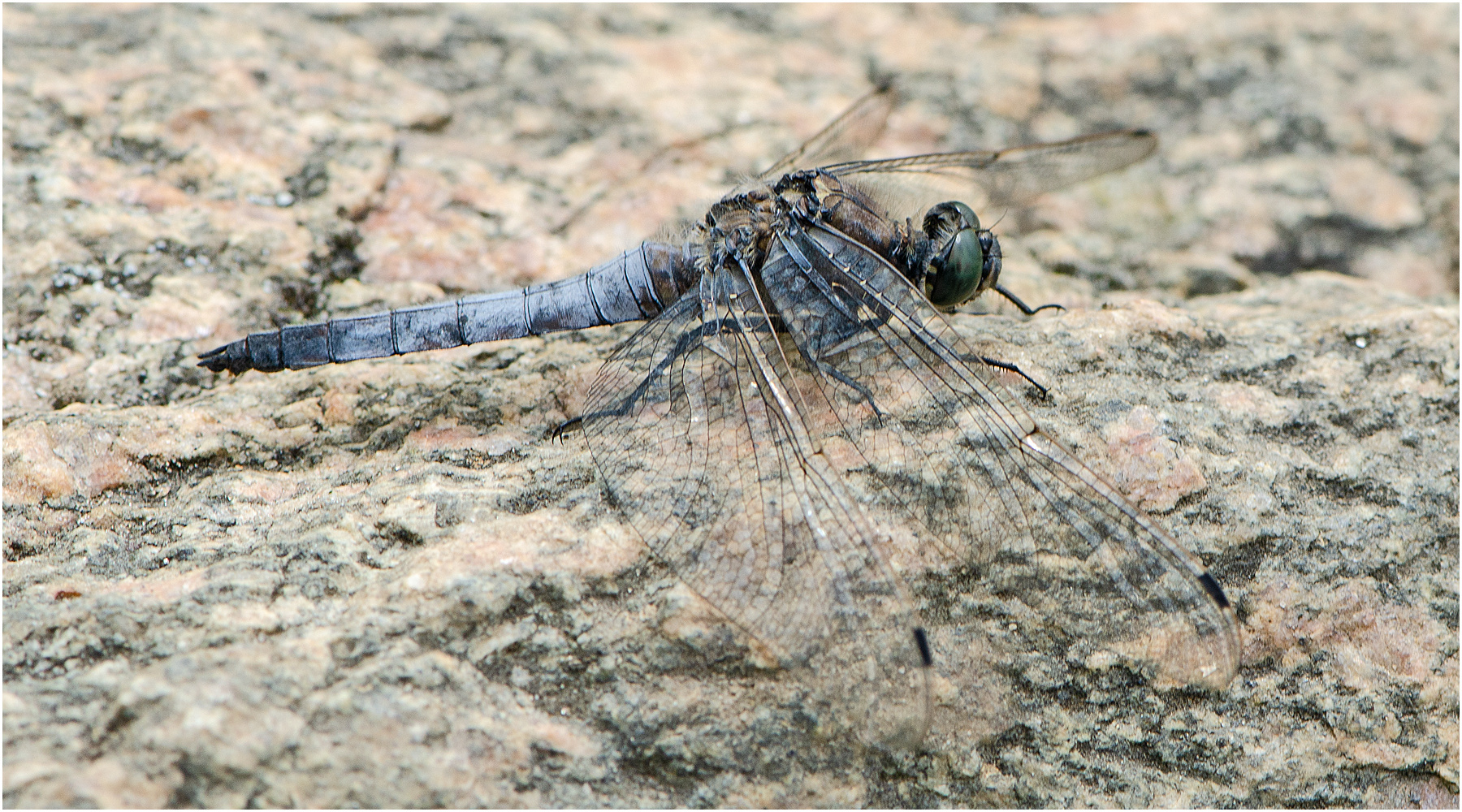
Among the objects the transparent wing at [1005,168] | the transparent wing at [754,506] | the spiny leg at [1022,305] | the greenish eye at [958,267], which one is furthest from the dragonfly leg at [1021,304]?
the transparent wing at [754,506]

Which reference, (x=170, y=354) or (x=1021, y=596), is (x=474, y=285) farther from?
(x=1021, y=596)

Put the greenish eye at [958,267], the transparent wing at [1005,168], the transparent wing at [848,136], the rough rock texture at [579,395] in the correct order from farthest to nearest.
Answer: the transparent wing at [848,136] < the transparent wing at [1005,168] < the greenish eye at [958,267] < the rough rock texture at [579,395]

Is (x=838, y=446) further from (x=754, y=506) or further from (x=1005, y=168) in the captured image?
(x=1005, y=168)

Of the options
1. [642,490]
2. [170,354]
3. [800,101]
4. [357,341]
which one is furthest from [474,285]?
[800,101]

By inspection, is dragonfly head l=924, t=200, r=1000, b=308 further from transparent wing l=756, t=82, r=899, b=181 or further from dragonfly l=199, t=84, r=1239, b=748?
transparent wing l=756, t=82, r=899, b=181

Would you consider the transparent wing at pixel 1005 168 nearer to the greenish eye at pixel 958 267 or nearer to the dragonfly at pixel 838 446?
the dragonfly at pixel 838 446

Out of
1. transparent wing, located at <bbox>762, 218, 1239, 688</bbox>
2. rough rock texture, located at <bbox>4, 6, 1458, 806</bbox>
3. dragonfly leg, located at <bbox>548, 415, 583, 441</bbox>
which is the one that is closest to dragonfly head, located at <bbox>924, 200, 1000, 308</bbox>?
rough rock texture, located at <bbox>4, 6, 1458, 806</bbox>
